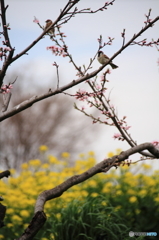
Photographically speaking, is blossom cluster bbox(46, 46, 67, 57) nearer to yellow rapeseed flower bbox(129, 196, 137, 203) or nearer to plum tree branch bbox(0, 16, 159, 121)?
plum tree branch bbox(0, 16, 159, 121)

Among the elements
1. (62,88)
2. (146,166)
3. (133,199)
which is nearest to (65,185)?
(62,88)

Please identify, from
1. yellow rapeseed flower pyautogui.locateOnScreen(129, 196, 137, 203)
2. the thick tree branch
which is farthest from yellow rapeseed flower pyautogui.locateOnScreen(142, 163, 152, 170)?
the thick tree branch

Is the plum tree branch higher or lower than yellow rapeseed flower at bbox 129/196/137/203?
higher

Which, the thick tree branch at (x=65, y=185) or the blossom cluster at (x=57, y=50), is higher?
the blossom cluster at (x=57, y=50)

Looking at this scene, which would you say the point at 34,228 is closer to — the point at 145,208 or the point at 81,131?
the point at 145,208

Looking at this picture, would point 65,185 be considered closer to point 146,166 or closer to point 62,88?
point 62,88

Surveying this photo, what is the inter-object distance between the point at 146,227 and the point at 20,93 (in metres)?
5.64

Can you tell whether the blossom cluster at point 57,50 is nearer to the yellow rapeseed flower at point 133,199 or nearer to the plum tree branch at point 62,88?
the plum tree branch at point 62,88

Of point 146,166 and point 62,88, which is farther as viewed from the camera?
point 146,166

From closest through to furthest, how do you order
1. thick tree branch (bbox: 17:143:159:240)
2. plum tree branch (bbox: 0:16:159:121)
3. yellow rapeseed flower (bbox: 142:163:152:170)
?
thick tree branch (bbox: 17:143:159:240)
plum tree branch (bbox: 0:16:159:121)
yellow rapeseed flower (bbox: 142:163:152:170)

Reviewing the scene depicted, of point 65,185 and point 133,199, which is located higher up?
point 133,199

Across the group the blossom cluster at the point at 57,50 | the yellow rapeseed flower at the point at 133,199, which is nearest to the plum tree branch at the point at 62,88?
the blossom cluster at the point at 57,50

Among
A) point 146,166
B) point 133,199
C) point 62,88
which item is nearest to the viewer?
point 62,88

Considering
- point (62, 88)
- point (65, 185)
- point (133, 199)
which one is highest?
point (62, 88)
